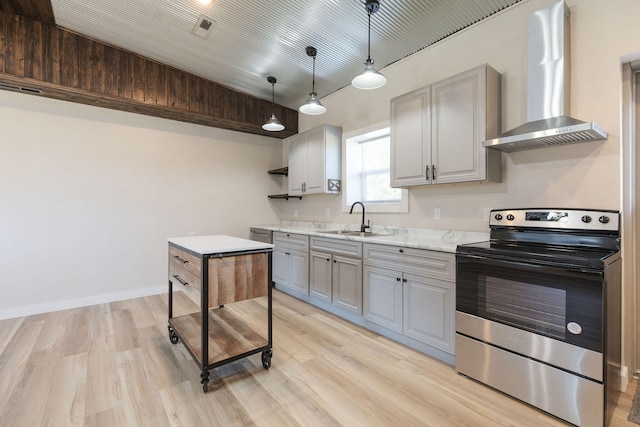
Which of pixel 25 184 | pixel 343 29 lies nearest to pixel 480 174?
pixel 343 29

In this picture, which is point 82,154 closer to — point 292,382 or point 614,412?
point 292,382

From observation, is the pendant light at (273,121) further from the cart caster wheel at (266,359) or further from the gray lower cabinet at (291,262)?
the cart caster wheel at (266,359)

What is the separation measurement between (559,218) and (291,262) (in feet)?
9.22

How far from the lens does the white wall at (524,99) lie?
1946 millimetres

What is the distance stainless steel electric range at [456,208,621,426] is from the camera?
5.05 feet

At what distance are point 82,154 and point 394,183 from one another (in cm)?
367

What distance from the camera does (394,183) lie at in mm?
2943

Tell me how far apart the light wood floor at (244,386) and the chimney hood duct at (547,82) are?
1.66 meters

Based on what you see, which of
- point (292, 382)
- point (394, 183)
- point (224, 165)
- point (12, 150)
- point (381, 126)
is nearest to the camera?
point (292, 382)

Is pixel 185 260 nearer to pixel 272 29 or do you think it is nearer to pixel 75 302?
pixel 272 29

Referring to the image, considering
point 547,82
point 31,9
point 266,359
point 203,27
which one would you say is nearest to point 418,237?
point 547,82

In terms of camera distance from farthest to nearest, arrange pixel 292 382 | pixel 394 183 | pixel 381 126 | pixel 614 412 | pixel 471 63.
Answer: pixel 381 126
pixel 394 183
pixel 471 63
pixel 292 382
pixel 614 412

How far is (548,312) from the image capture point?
5.53ft

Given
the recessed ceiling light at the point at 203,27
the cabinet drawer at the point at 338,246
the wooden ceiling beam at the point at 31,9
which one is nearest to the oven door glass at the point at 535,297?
the cabinet drawer at the point at 338,246
